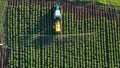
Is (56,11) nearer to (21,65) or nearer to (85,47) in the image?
(85,47)

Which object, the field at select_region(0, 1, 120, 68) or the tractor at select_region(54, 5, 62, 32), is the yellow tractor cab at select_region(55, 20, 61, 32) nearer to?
the tractor at select_region(54, 5, 62, 32)

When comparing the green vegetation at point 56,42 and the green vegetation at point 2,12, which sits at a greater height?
the green vegetation at point 2,12

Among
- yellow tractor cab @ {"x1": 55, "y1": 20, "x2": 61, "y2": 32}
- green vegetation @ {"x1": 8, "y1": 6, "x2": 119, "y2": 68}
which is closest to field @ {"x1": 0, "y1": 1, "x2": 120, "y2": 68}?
green vegetation @ {"x1": 8, "y1": 6, "x2": 119, "y2": 68}

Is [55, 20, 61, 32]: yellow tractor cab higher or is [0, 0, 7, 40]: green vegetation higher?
[0, 0, 7, 40]: green vegetation

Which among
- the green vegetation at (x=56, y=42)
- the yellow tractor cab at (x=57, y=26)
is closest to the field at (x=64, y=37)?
the green vegetation at (x=56, y=42)

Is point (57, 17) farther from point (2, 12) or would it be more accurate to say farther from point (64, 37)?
point (2, 12)

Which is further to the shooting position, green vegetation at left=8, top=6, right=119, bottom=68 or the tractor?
green vegetation at left=8, top=6, right=119, bottom=68

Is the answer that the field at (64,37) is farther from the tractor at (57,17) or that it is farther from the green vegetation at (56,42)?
the tractor at (57,17)

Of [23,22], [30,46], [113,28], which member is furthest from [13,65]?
[113,28]
